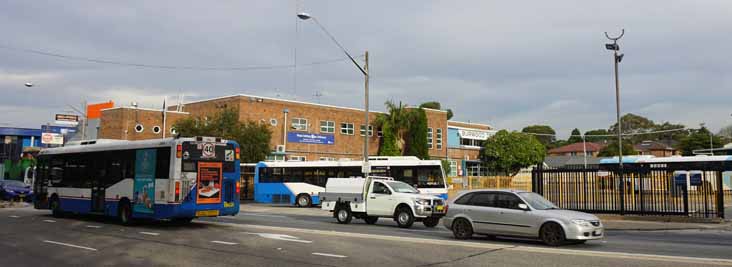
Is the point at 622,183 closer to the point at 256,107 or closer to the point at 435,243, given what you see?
the point at 435,243

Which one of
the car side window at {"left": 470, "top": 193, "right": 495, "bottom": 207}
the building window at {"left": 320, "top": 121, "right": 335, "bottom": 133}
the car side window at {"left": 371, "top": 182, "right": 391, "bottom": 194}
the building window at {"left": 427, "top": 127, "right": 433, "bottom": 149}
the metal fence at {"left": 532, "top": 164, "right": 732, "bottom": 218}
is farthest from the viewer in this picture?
the building window at {"left": 427, "top": 127, "right": 433, "bottom": 149}

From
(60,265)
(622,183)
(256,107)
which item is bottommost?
(60,265)

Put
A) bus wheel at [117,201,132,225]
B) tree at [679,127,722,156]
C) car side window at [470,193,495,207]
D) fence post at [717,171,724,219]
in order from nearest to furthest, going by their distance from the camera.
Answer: car side window at [470,193,495,207] → bus wheel at [117,201,132,225] → fence post at [717,171,724,219] → tree at [679,127,722,156]

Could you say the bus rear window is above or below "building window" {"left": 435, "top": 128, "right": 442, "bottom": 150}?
below

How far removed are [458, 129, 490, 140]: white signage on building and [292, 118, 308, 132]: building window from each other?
70.3 ft

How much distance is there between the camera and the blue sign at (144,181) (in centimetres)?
1910

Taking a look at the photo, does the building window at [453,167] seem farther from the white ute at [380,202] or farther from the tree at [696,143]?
the tree at [696,143]

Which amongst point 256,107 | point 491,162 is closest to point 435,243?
point 256,107

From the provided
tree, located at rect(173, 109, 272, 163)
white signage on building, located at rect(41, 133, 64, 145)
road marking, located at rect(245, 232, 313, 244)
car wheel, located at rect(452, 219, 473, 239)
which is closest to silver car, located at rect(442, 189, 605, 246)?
car wheel, located at rect(452, 219, 473, 239)

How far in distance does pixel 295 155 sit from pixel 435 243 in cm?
4022

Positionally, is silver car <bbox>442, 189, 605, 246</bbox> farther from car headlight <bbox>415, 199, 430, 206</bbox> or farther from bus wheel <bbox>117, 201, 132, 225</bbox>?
bus wheel <bbox>117, 201, 132, 225</bbox>

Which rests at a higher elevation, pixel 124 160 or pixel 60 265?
pixel 124 160

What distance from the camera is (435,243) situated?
1491 cm

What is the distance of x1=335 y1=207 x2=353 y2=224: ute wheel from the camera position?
22.6 m
